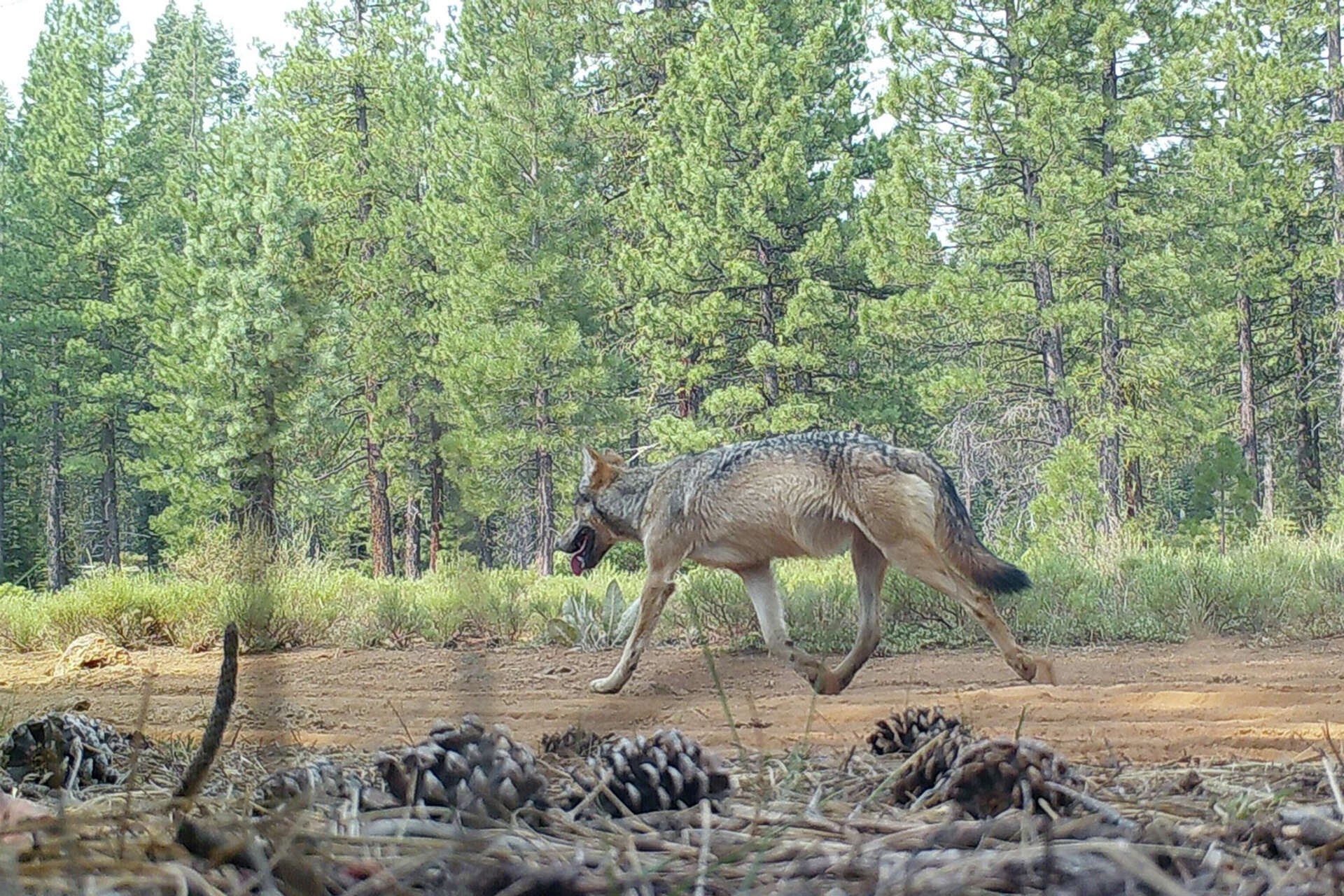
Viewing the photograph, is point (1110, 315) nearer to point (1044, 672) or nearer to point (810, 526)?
point (810, 526)

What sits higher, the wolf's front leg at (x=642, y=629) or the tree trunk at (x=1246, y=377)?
the tree trunk at (x=1246, y=377)

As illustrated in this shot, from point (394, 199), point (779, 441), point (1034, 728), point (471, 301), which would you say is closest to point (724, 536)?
point (779, 441)

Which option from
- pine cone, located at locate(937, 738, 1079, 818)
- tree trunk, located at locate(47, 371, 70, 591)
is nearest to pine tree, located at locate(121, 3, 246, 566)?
tree trunk, located at locate(47, 371, 70, 591)

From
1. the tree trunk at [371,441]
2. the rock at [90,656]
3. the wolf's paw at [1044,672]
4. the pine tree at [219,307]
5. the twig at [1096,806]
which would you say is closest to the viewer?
the twig at [1096,806]

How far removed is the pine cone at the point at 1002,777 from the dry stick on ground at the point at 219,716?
2.53 feet

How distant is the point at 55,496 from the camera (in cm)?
3325

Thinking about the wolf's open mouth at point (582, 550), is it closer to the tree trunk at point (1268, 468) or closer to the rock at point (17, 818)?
the rock at point (17, 818)

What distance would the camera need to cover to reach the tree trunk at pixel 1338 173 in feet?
76.2

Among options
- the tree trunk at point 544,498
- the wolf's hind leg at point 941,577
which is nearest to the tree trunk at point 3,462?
the tree trunk at point 544,498

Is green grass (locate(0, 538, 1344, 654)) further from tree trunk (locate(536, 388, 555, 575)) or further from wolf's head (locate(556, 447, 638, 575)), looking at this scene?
tree trunk (locate(536, 388, 555, 575))

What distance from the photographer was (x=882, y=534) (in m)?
5.45

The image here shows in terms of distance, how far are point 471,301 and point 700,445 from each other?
6.02 meters

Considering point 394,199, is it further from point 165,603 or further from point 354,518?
point 165,603

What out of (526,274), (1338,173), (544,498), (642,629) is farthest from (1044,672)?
(1338,173)
